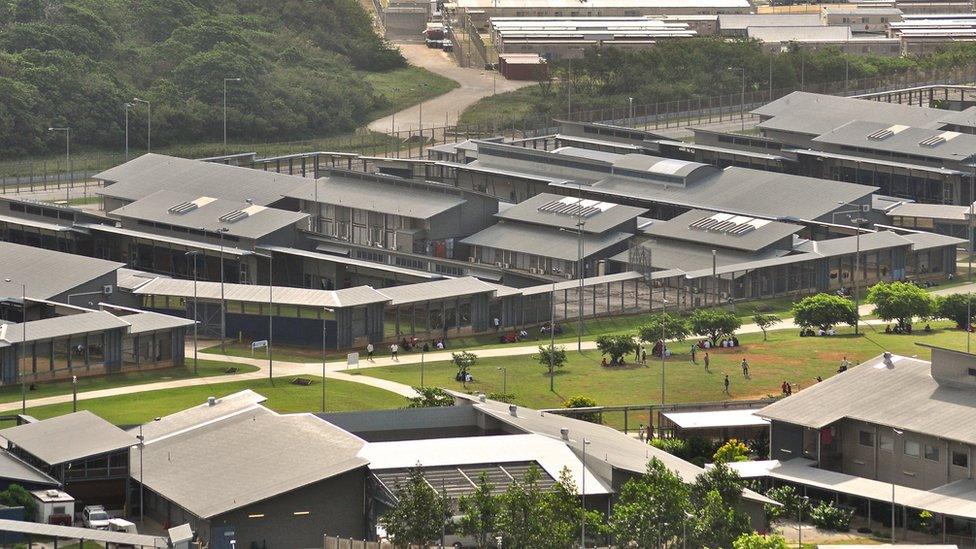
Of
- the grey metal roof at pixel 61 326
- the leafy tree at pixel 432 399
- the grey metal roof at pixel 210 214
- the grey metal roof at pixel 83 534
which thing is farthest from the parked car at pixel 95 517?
the grey metal roof at pixel 210 214

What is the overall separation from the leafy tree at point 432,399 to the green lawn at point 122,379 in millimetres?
14927

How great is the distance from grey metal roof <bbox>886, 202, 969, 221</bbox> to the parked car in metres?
77.9

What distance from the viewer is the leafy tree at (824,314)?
114375 mm

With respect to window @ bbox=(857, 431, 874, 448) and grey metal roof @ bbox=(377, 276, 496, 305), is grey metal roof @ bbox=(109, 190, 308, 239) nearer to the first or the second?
grey metal roof @ bbox=(377, 276, 496, 305)

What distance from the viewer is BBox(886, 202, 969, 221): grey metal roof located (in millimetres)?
143000

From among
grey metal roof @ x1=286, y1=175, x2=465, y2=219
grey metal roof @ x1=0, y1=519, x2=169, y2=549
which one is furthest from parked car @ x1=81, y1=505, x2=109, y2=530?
grey metal roof @ x1=286, y1=175, x2=465, y2=219

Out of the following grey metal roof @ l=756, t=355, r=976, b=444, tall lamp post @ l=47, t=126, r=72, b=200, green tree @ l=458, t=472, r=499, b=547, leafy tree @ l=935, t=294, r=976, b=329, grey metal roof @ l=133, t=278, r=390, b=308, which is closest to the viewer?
green tree @ l=458, t=472, r=499, b=547

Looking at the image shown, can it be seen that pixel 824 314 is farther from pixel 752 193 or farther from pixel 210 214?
pixel 210 214

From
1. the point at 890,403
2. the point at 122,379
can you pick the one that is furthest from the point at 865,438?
the point at 122,379

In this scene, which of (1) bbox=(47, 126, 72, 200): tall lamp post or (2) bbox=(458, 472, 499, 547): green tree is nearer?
(2) bbox=(458, 472, 499, 547): green tree

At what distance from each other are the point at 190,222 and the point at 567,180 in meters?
29.7

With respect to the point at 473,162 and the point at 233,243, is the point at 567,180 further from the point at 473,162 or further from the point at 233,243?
the point at 233,243

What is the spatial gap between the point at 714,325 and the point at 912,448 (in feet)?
92.9

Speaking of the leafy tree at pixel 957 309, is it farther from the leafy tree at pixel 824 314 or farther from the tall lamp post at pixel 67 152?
the tall lamp post at pixel 67 152
